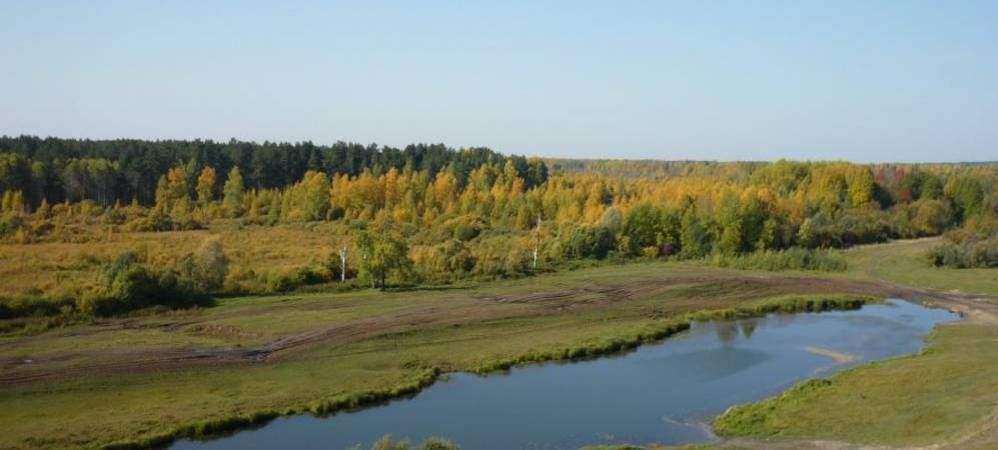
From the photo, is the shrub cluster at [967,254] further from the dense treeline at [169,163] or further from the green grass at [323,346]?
the dense treeline at [169,163]

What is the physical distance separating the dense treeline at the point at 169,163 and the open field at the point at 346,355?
56.7 meters

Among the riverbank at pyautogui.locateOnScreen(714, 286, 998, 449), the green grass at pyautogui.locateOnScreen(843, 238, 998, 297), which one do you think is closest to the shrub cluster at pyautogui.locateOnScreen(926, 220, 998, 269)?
the green grass at pyautogui.locateOnScreen(843, 238, 998, 297)

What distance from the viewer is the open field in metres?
29.4

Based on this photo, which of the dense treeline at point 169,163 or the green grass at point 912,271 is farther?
the dense treeline at point 169,163

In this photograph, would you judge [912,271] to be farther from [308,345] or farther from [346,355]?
[308,345]

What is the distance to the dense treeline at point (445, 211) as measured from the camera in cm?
6494

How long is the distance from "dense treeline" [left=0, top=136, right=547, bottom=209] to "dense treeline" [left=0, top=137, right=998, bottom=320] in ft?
0.94

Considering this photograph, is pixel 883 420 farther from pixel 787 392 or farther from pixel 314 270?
pixel 314 270

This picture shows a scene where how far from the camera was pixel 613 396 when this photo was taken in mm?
34844

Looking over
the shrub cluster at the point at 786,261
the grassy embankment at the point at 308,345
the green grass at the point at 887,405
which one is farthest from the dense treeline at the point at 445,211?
the green grass at the point at 887,405

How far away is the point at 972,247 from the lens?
7450 centimetres

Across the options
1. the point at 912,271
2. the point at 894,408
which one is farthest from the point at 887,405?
the point at 912,271

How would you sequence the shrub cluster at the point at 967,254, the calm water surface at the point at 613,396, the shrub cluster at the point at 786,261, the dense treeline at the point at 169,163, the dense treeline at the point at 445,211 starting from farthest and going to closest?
→ the dense treeline at the point at 169,163
the shrub cluster at the point at 786,261
the shrub cluster at the point at 967,254
the dense treeline at the point at 445,211
the calm water surface at the point at 613,396

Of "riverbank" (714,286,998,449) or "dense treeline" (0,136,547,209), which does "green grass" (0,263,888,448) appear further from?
"dense treeline" (0,136,547,209)
